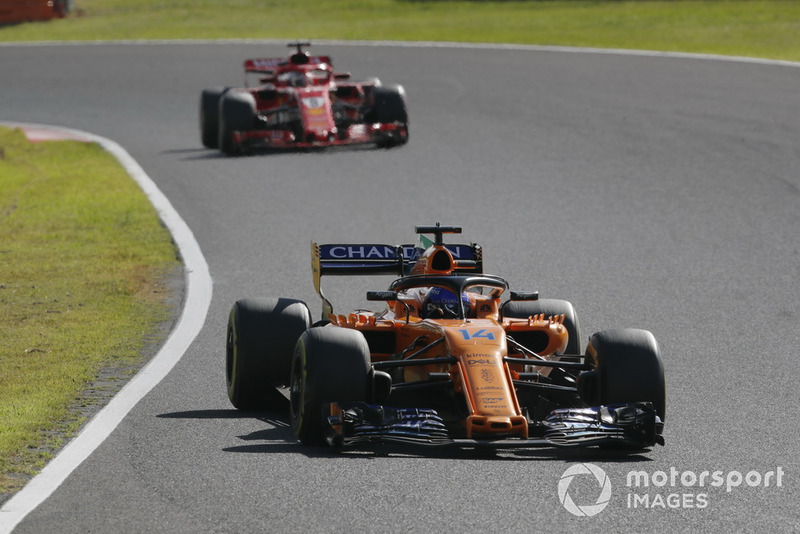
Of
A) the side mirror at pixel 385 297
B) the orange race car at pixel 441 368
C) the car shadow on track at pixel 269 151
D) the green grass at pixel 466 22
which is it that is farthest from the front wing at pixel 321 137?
the side mirror at pixel 385 297

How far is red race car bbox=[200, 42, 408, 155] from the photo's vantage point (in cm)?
2108

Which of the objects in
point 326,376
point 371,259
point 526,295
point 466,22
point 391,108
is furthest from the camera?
point 466,22

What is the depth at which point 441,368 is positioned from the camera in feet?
26.8

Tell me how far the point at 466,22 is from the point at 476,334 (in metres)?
28.7

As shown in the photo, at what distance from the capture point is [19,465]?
7.22 meters

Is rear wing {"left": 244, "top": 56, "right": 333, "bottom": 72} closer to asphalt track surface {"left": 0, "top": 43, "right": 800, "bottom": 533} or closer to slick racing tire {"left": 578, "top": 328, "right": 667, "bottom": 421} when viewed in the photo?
asphalt track surface {"left": 0, "top": 43, "right": 800, "bottom": 533}

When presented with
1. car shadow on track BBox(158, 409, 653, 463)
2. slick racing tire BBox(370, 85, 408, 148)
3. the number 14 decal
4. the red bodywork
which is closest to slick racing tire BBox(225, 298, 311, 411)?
car shadow on track BBox(158, 409, 653, 463)

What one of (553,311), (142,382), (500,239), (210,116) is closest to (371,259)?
(553,311)

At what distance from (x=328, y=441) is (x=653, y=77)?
19.9 meters

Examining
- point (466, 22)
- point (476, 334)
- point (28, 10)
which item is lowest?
point (28, 10)

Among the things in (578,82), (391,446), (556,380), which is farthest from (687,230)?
(578,82)

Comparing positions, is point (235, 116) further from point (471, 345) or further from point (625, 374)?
point (625, 374)

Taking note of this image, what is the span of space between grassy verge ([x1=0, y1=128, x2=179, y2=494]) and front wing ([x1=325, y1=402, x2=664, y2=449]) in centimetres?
152

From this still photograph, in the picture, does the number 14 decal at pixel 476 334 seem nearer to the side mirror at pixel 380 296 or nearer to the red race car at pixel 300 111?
the side mirror at pixel 380 296
